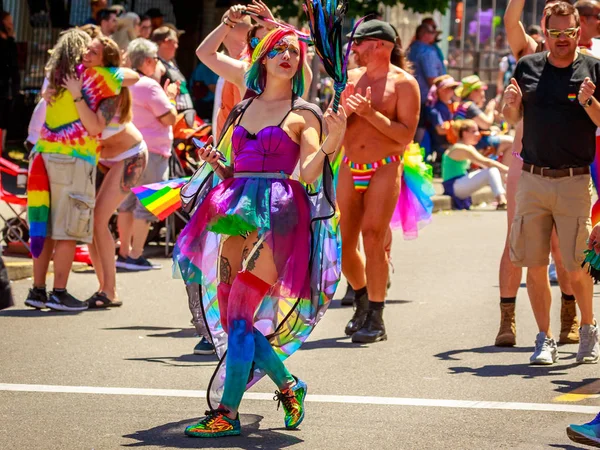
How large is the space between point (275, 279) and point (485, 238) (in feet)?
30.3

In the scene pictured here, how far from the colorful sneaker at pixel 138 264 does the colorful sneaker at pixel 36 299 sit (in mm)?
2343

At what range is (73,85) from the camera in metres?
10.4

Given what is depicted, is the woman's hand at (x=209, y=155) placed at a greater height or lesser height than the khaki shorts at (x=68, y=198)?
greater

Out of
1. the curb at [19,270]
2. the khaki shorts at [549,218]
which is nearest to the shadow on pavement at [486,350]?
the khaki shorts at [549,218]

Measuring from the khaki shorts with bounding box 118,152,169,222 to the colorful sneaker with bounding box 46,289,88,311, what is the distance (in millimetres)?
2336

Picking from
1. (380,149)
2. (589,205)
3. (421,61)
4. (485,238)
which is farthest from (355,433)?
(421,61)

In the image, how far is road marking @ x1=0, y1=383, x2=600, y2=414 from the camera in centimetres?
722

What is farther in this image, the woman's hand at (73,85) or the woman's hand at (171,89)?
the woman's hand at (171,89)

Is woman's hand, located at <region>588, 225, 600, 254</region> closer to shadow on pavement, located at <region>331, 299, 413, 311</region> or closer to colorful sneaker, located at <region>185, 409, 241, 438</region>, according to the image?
colorful sneaker, located at <region>185, 409, 241, 438</region>

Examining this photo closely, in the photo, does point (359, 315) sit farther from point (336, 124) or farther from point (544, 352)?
point (336, 124)

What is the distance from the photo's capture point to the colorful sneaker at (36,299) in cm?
1063

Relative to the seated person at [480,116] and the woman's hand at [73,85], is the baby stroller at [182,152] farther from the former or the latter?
the seated person at [480,116]

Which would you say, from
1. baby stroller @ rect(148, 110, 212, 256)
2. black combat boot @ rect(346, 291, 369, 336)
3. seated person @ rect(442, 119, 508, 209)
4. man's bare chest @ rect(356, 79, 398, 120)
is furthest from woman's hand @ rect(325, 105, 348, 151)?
seated person @ rect(442, 119, 508, 209)

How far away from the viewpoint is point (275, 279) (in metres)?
6.79
